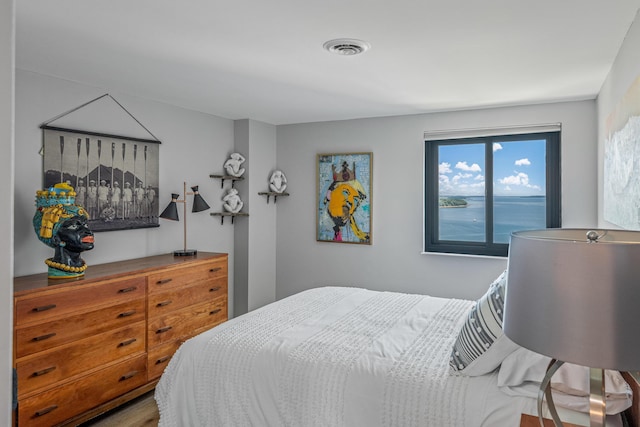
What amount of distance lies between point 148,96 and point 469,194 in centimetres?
321

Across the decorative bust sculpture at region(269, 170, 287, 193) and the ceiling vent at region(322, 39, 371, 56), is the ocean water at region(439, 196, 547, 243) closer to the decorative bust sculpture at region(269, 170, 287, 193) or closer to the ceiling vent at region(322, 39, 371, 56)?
the decorative bust sculpture at region(269, 170, 287, 193)

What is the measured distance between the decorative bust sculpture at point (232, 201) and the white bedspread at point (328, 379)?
2.18 meters

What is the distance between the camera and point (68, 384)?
2768mm

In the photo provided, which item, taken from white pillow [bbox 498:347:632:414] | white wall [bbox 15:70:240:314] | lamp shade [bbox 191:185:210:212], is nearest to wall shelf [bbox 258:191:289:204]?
white wall [bbox 15:70:240:314]

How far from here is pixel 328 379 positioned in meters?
2.07

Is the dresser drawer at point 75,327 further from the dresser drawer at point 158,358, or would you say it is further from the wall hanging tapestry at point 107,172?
the wall hanging tapestry at point 107,172

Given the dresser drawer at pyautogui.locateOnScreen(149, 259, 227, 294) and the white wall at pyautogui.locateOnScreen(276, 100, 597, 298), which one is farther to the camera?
the white wall at pyautogui.locateOnScreen(276, 100, 597, 298)

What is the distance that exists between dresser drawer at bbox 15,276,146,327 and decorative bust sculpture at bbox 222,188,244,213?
1.62 m

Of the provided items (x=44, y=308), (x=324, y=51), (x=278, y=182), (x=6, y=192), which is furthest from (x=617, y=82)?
(x=44, y=308)

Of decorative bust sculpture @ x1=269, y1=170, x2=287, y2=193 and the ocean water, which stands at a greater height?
decorative bust sculpture @ x1=269, y1=170, x2=287, y2=193

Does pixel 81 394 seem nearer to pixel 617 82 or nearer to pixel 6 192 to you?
pixel 6 192

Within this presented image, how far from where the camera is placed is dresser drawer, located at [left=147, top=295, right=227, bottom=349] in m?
3.40

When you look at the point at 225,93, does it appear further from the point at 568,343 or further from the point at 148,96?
the point at 568,343

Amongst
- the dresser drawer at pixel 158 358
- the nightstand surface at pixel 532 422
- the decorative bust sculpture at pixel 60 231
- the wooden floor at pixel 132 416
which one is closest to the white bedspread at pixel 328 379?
the nightstand surface at pixel 532 422
